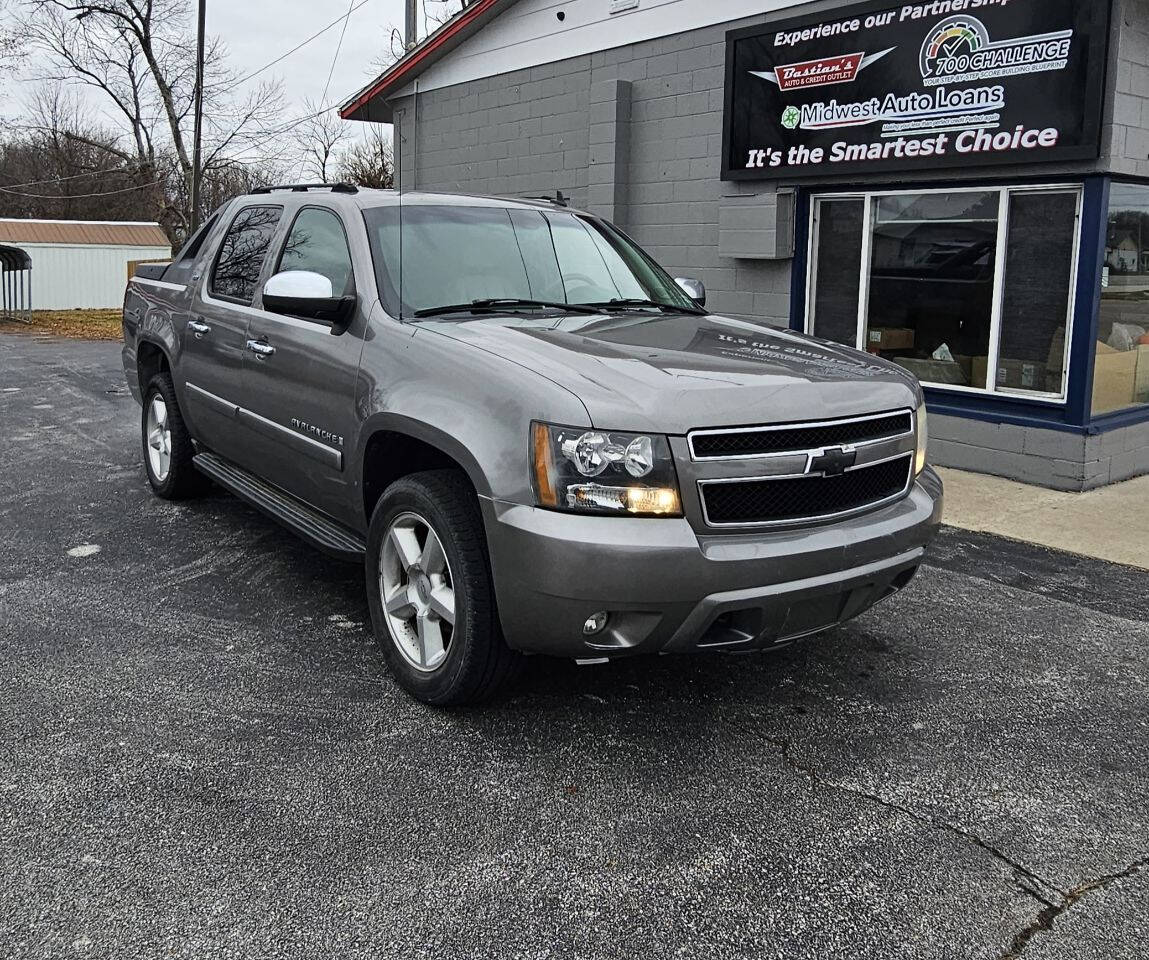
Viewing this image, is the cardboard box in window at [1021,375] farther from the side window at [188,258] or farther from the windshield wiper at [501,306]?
the side window at [188,258]

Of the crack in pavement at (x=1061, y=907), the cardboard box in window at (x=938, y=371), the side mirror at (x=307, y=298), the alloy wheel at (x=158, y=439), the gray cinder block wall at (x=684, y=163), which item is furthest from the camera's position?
the cardboard box in window at (x=938, y=371)

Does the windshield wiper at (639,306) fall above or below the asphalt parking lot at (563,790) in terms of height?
above

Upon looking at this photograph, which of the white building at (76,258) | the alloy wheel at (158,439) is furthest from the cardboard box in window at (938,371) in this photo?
the white building at (76,258)

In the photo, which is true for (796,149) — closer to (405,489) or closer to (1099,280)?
(1099,280)

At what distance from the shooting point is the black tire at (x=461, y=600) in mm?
3529

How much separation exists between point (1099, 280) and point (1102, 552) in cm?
248

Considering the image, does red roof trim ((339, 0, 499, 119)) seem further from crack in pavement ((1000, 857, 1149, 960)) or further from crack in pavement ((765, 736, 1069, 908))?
crack in pavement ((1000, 857, 1149, 960))

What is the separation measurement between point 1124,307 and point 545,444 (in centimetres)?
668

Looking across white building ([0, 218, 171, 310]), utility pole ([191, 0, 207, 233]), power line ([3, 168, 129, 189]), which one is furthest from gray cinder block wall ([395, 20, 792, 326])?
power line ([3, 168, 129, 189])

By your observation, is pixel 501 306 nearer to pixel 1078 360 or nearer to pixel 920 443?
pixel 920 443

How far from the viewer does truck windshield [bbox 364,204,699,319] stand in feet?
14.5

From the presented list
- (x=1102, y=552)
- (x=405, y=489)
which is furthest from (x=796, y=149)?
(x=405, y=489)

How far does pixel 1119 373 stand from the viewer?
8.32 meters

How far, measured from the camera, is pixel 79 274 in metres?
30.2
